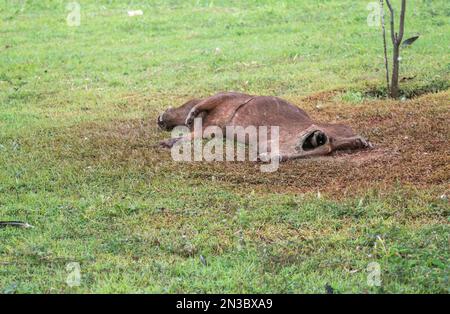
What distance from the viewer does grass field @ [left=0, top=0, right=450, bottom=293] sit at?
4637mm

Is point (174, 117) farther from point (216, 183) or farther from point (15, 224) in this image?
point (15, 224)

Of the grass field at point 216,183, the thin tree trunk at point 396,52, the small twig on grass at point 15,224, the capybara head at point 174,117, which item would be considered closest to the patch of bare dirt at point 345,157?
the grass field at point 216,183

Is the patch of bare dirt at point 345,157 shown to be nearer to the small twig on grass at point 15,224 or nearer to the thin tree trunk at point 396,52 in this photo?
the thin tree trunk at point 396,52

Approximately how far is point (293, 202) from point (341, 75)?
5.42 meters

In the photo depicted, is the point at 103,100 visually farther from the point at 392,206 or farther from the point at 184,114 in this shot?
the point at 392,206

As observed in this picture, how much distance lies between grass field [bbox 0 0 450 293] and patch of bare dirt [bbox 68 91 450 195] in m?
0.02

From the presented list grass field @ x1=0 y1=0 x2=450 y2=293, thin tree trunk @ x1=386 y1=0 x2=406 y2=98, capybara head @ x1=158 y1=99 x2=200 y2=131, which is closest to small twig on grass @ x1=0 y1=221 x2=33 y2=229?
grass field @ x1=0 y1=0 x2=450 y2=293

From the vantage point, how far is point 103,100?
996 centimetres

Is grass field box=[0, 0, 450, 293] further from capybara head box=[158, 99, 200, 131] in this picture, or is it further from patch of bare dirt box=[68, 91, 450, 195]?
capybara head box=[158, 99, 200, 131]

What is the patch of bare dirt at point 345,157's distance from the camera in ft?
20.6

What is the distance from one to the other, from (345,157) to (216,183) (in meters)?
1.36

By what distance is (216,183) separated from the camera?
251 inches

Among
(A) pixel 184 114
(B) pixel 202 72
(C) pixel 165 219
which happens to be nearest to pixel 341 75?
(B) pixel 202 72

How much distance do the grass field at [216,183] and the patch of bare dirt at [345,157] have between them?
0.02 meters
